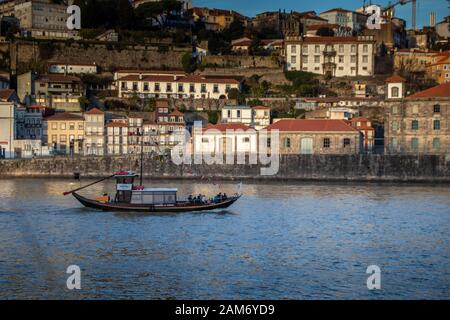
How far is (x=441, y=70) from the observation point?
9975cm

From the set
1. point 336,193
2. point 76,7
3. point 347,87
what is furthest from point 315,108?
point 76,7

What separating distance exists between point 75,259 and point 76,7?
87657mm

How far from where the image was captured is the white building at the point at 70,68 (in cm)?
9656

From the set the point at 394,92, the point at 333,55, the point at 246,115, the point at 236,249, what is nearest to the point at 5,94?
the point at 246,115

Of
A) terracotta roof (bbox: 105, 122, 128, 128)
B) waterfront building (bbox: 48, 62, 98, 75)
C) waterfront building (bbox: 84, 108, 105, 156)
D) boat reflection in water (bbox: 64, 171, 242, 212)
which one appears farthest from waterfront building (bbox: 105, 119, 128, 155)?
boat reflection in water (bbox: 64, 171, 242, 212)

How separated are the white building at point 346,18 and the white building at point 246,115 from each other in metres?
56.6

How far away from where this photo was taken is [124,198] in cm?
4331

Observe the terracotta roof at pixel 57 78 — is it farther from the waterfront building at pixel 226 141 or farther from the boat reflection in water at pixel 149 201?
the boat reflection in water at pixel 149 201

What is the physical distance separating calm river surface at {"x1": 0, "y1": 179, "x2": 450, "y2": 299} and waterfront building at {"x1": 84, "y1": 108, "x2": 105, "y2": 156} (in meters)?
27.1

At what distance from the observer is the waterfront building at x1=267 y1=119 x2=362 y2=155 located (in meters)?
65.7

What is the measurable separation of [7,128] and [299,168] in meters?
27.3

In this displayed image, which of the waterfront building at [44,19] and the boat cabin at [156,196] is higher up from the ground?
the waterfront building at [44,19]

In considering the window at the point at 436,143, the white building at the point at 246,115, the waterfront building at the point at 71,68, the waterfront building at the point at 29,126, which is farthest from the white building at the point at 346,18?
the window at the point at 436,143
